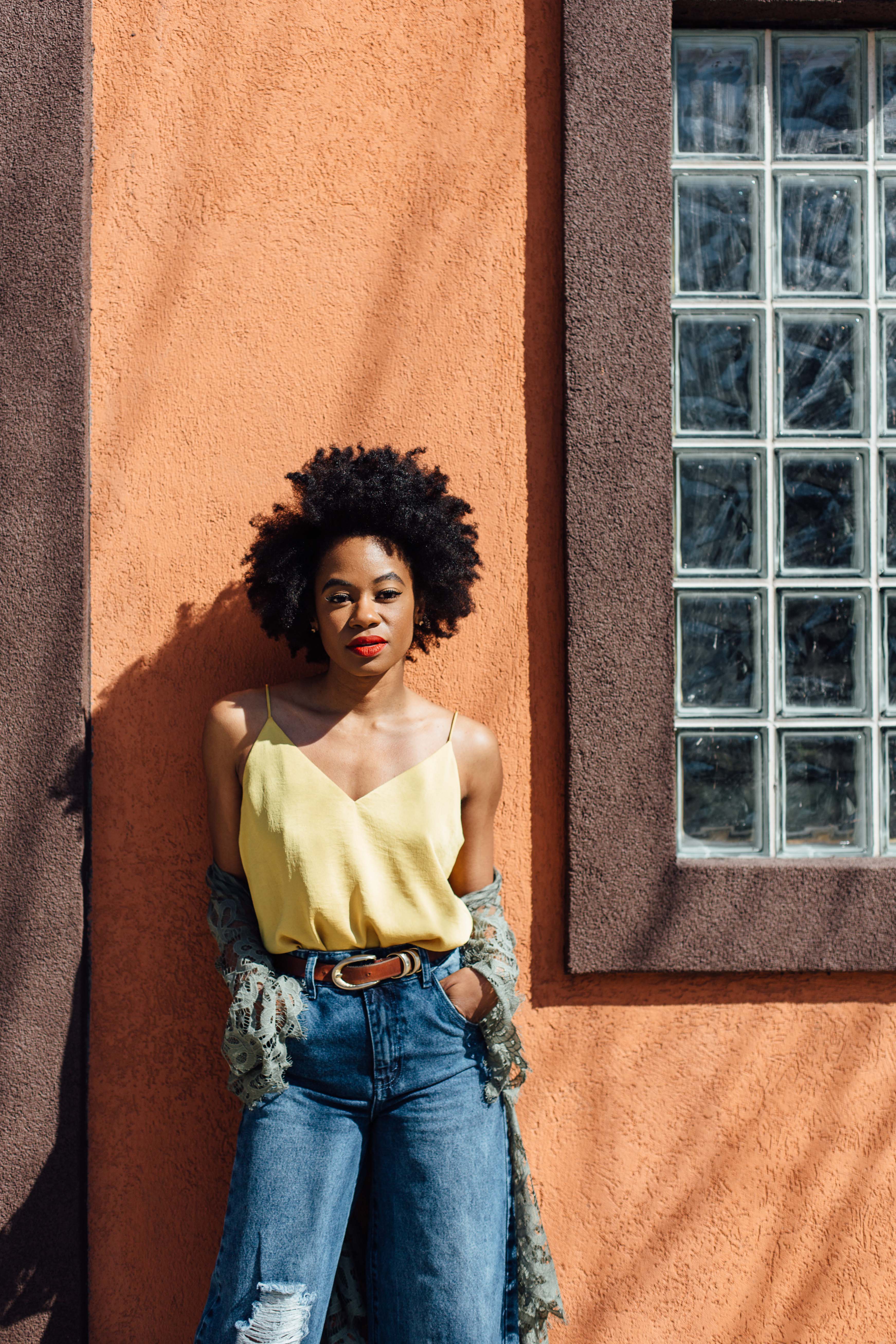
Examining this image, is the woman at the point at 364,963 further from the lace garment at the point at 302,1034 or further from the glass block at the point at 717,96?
the glass block at the point at 717,96

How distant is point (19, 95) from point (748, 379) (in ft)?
6.96

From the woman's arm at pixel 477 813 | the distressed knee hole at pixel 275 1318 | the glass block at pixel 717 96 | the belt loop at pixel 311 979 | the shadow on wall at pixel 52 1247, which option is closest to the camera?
the distressed knee hole at pixel 275 1318

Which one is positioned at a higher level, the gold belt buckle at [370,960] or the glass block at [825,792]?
the glass block at [825,792]

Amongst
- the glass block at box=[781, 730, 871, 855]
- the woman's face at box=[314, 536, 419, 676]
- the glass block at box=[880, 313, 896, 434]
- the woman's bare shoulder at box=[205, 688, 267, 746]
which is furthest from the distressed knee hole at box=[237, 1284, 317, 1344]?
the glass block at box=[880, 313, 896, 434]

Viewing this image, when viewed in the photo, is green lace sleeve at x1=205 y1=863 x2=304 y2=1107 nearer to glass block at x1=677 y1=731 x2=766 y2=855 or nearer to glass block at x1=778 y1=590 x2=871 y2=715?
glass block at x1=677 y1=731 x2=766 y2=855

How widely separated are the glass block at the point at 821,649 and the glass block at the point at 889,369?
0.50m

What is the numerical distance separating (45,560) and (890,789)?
2450 mm

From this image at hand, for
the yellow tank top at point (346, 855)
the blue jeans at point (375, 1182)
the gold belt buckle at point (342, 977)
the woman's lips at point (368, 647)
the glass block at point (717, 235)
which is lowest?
the blue jeans at point (375, 1182)

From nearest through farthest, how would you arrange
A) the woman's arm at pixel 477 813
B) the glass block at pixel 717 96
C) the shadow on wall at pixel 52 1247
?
the woman's arm at pixel 477 813 < the shadow on wall at pixel 52 1247 < the glass block at pixel 717 96

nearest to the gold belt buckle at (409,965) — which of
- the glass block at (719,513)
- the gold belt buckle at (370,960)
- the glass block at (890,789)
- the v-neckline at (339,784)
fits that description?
the gold belt buckle at (370,960)

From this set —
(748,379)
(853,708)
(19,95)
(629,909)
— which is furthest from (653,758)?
(19,95)

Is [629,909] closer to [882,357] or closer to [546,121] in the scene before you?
[882,357]

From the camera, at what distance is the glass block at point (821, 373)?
268 cm

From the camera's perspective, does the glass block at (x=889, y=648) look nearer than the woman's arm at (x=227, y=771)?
No
